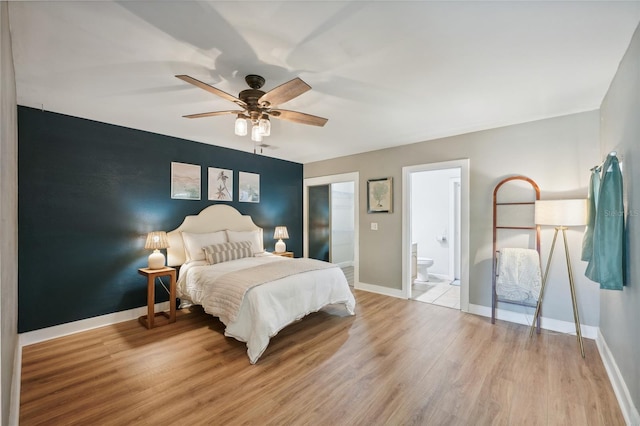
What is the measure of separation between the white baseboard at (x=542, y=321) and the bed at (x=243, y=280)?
5.53 ft

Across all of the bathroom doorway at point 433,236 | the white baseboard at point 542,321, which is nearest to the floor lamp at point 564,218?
the white baseboard at point 542,321

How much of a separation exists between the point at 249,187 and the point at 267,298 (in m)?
2.71

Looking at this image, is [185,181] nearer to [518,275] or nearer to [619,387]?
[518,275]

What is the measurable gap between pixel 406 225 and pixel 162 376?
11.7 feet

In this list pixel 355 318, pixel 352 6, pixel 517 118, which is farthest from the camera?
pixel 355 318

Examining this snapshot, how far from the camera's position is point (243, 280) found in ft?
9.41

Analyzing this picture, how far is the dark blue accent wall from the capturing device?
9.57 feet

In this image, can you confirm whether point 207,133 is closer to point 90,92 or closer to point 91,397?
point 90,92

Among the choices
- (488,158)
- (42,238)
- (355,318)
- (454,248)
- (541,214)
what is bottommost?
(355,318)

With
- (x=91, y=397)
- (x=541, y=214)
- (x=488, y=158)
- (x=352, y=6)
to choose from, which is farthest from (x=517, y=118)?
(x=91, y=397)

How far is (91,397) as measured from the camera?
203 centimetres

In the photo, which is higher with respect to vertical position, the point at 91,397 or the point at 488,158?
the point at 488,158

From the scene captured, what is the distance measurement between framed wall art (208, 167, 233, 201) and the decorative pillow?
36.9 inches

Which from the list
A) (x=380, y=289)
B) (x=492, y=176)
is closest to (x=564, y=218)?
(x=492, y=176)
